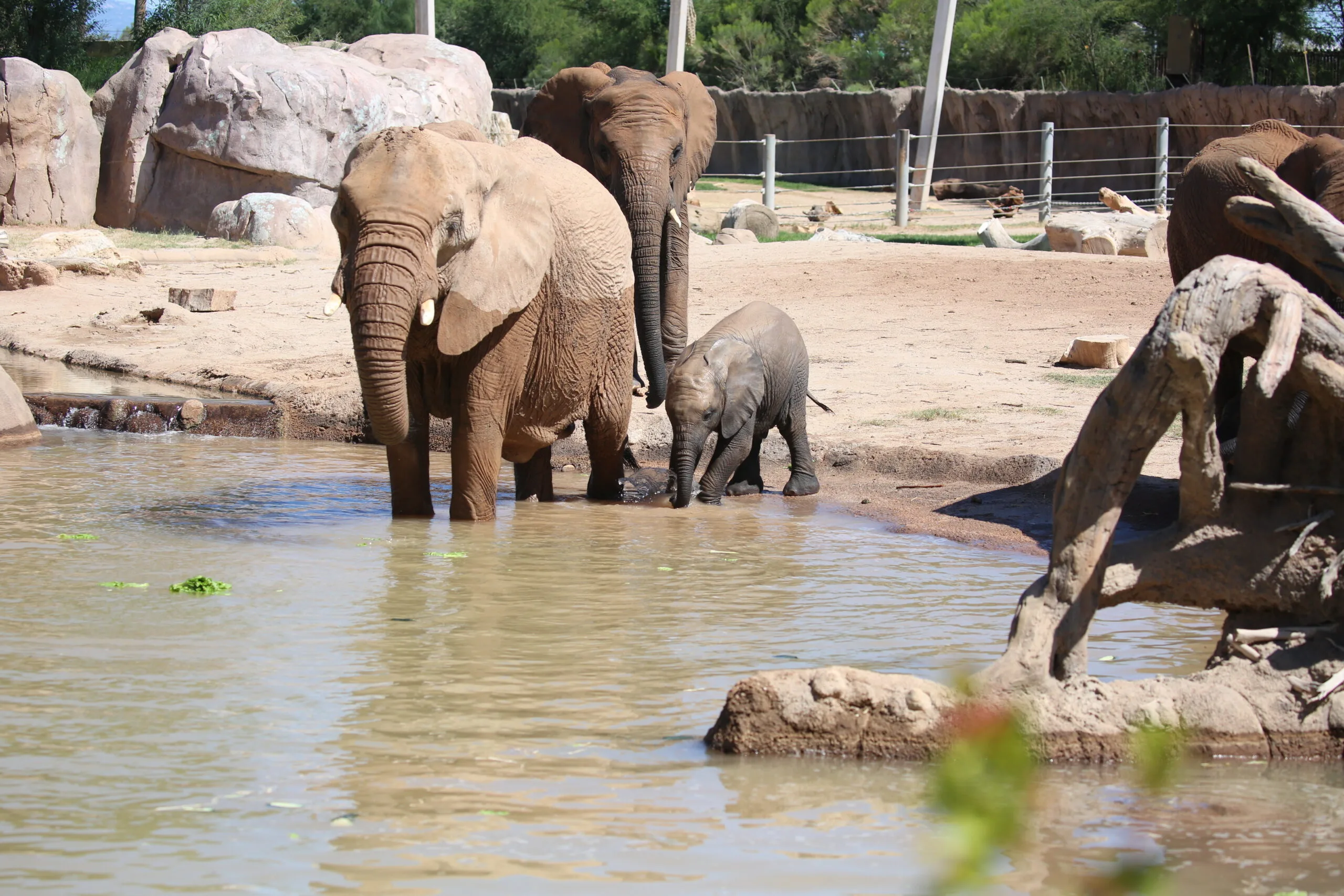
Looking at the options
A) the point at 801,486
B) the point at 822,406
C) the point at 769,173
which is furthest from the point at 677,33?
the point at 801,486

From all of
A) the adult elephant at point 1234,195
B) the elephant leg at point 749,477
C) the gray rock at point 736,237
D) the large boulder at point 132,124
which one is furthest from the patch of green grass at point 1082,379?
the large boulder at point 132,124

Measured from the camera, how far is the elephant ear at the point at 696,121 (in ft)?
34.8

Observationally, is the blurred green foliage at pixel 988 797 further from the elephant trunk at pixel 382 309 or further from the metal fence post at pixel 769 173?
the metal fence post at pixel 769 173

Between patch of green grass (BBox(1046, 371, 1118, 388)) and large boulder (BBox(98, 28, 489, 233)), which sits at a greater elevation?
large boulder (BBox(98, 28, 489, 233))

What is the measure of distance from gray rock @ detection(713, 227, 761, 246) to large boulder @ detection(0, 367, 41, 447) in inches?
401

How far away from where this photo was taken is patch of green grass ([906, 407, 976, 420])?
32.9 ft

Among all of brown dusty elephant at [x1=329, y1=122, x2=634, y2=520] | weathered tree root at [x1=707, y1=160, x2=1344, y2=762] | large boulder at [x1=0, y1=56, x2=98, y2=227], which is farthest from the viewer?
large boulder at [x1=0, y1=56, x2=98, y2=227]

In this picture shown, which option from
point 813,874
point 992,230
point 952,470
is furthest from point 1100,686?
point 992,230

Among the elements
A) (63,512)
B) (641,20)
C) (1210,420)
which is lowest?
(63,512)

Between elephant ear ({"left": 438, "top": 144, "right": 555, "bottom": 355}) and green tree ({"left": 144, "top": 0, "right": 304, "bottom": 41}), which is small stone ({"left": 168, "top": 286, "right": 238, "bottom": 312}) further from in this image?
green tree ({"left": 144, "top": 0, "right": 304, "bottom": 41})

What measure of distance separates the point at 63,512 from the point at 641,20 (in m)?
34.7

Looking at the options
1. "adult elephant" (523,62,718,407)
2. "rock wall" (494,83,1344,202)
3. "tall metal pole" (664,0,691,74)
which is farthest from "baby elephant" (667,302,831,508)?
"rock wall" (494,83,1344,202)

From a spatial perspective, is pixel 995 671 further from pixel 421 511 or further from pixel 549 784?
pixel 421 511

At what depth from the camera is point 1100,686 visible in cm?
396
